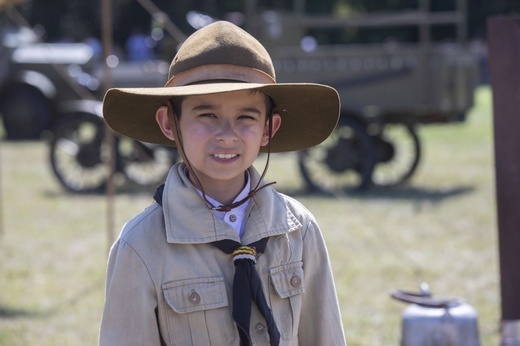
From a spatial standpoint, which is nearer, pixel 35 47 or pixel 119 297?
pixel 119 297

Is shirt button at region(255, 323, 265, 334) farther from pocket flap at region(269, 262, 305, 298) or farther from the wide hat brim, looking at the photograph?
the wide hat brim

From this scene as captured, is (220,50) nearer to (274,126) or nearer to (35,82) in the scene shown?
(274,126)

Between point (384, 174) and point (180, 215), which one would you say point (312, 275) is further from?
point (384, 174)

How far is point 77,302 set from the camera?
665cm

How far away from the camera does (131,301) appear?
7.30 ft

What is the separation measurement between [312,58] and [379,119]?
1035 millimetres

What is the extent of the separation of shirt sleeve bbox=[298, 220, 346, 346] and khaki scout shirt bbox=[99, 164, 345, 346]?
26mm

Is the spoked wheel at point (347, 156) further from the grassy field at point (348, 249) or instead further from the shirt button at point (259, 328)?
the shirt button at point (259, 328)

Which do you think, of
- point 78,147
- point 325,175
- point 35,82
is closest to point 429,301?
point 78,147

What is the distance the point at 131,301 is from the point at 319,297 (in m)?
0.47

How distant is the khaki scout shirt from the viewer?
7.33ft

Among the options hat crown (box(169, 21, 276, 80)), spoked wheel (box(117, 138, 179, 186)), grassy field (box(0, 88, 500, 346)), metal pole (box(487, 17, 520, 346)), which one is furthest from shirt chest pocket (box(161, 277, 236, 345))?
spoked wheel (box(117, 138, 179, 186))

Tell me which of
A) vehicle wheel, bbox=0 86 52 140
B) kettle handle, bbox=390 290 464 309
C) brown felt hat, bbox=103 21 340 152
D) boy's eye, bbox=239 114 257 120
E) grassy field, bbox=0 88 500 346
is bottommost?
grassy field, bbox=0 88 500 346

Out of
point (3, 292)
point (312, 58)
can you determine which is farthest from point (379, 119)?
Result: point (3, 292)
